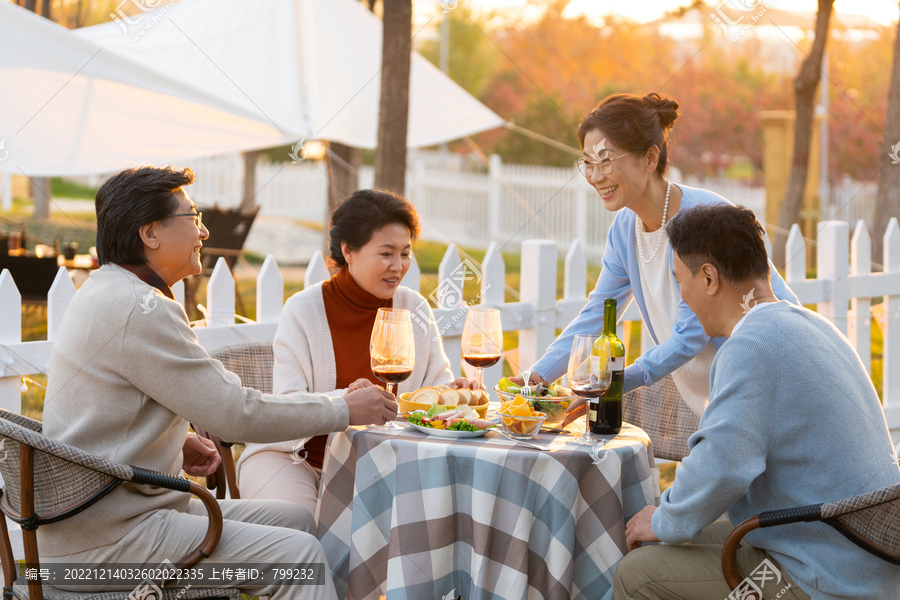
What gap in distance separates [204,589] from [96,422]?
1.79 ft

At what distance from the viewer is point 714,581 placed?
2209 mm

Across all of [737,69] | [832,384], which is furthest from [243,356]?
[737,69]

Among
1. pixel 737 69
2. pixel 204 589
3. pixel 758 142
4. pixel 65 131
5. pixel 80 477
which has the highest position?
pixel 737 69

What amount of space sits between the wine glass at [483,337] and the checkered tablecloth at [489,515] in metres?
0.35

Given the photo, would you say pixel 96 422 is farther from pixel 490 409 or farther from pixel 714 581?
pixel 714 581

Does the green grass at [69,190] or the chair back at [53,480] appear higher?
the green grass at [69,190]

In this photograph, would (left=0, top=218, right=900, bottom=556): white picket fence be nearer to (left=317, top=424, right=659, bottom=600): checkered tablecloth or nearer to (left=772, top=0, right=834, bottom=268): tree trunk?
(left=317, top=424, right=659, bottom=600): checkered tablecloth

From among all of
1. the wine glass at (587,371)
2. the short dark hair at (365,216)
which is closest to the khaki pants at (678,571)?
the wine glass at (587,371)

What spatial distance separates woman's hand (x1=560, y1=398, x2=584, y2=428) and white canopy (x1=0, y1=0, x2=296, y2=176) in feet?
17.1

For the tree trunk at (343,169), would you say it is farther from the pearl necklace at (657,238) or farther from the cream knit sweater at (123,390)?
the cream knit sweater at (123,390)

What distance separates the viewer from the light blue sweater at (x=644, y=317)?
2.93 meters

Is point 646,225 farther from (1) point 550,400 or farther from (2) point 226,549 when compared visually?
(2) point 226,549

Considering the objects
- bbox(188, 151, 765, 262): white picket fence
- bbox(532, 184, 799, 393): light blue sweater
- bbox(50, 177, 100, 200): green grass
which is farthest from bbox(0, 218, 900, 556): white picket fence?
bbox(50, 177, 100, 200): green grass

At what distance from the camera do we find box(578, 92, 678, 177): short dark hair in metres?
3.04
